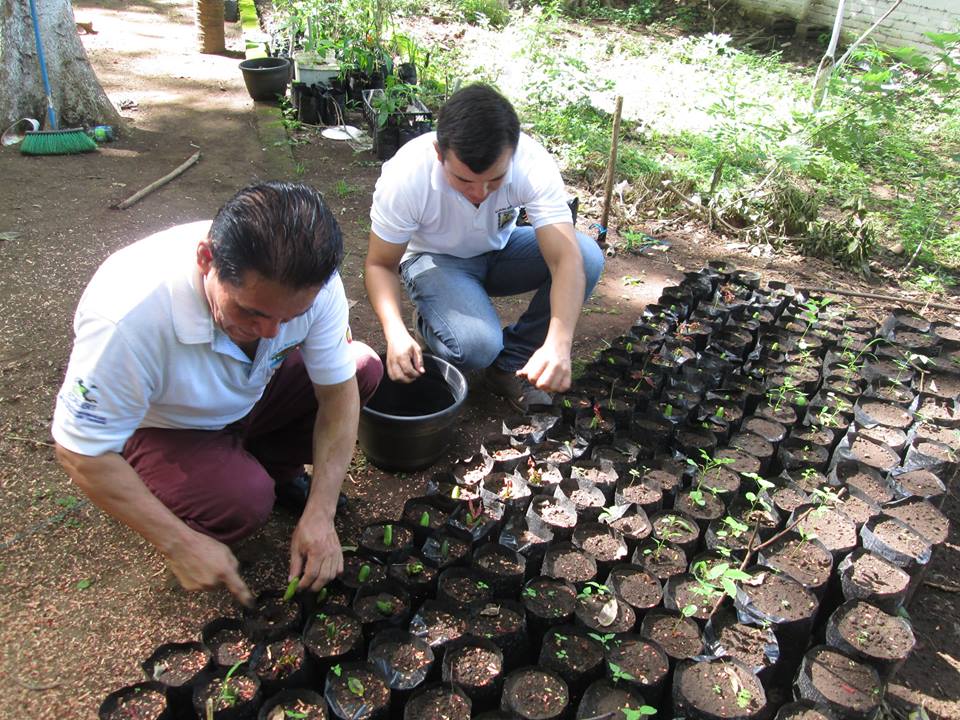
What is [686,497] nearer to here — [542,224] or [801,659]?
[801,659]

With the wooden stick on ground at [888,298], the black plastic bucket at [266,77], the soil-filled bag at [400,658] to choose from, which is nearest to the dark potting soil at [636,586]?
the soil-filled bag at [400,658]

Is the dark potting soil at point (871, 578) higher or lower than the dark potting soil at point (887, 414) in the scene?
lower

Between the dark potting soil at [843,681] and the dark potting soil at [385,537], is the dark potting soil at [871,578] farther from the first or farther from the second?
the dark potting soil at [385,537]

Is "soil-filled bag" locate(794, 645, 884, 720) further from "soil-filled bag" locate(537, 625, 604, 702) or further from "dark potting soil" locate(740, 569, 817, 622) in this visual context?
"soil-filled bag" locate(537, 625, 604, 702)

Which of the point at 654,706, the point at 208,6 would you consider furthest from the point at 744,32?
the point at 654,706

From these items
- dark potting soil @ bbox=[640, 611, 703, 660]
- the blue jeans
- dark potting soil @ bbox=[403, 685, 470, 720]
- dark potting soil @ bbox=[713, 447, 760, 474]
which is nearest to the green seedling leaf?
dark potting soil @ bbox=[403, 685, 470, 720]

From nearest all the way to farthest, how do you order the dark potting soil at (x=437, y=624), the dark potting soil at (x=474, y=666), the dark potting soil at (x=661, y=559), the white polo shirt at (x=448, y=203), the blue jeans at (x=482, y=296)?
the dark potting soil at (x=474, y=666) < the dark potting soil at (x=437, y=624) < the dark potting soil at (x=661, y=559) < the white polo shirt at (x=448, y=203) < the blue jeans at (x=482, y=296)

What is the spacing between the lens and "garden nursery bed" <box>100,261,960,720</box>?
162 cm

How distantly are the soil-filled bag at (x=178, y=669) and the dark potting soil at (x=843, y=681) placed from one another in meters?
1.41

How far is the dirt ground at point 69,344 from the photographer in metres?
1.83

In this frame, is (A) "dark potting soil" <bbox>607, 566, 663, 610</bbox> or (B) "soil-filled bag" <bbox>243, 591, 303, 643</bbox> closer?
(B) "soil-filled bag" <bbox>243, 591, 303, 643</bbox>

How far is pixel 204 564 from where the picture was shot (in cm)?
155

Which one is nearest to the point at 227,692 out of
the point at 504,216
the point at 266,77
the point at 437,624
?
Result: the point at 437,624

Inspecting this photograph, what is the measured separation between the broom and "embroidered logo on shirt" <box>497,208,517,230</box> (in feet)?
12.2
